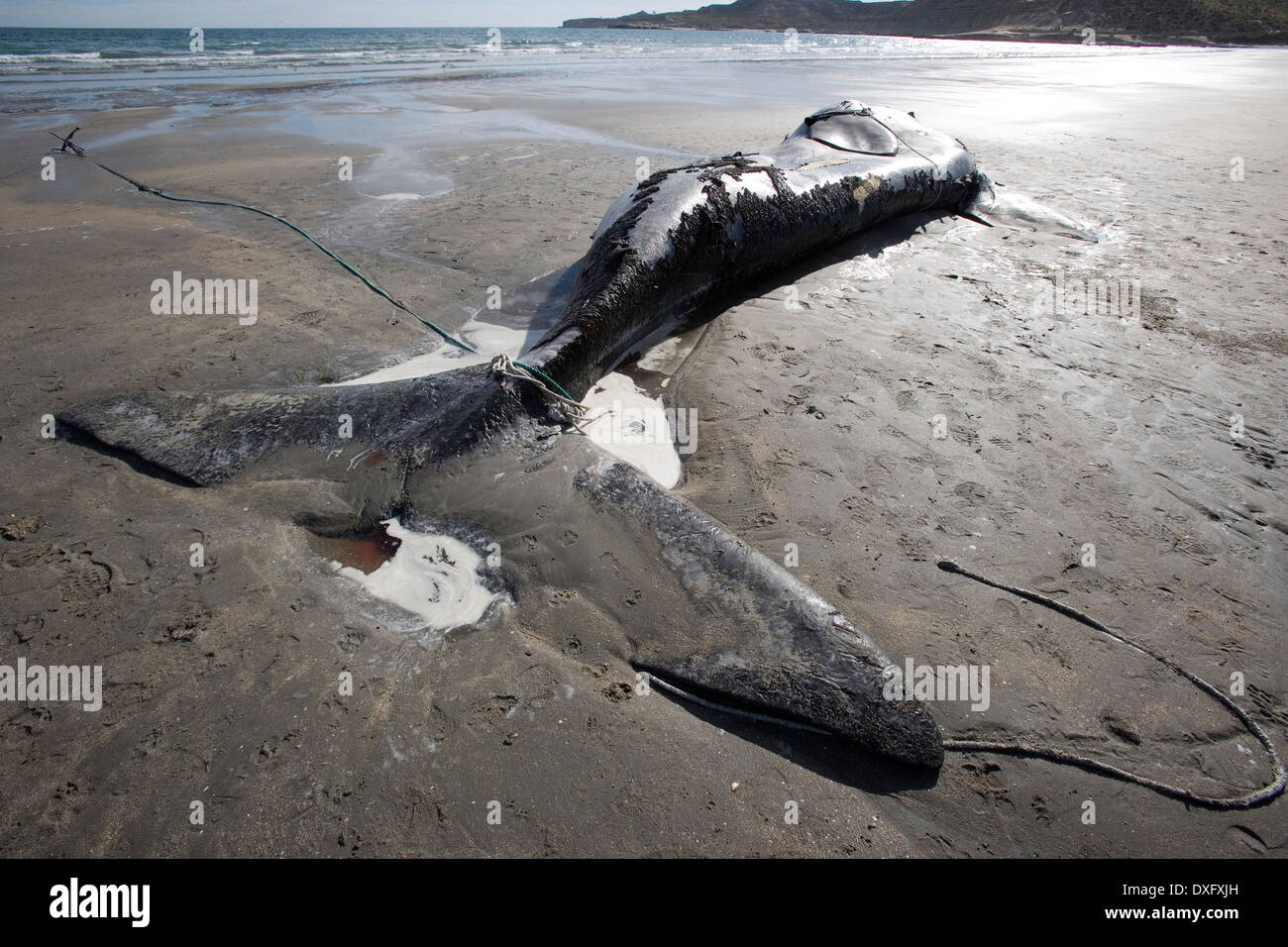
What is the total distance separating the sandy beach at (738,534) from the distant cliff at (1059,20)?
Answer: 160 feet

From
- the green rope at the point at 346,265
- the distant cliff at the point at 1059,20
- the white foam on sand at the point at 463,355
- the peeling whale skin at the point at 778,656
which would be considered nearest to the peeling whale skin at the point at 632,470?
the peeling whale skin at the point at 778,656

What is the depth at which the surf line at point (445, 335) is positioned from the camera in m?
3.23

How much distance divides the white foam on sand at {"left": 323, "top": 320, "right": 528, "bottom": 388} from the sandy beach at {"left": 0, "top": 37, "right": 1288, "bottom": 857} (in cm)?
18

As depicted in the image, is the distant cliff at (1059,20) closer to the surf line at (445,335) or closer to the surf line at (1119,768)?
the surf line at (445,335)

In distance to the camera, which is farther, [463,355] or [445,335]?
[463,355]

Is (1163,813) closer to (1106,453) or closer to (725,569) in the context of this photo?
(725,569)

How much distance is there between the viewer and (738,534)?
10.1 feet

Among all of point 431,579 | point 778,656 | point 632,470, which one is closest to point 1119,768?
point 778,656

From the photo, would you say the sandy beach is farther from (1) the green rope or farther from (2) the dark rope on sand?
(1) the green rope

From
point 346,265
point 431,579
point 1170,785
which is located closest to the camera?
point 1170,785

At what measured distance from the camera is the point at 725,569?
2.51 metres

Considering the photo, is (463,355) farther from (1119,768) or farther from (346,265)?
(1119,768)

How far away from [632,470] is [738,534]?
23.3 inches
